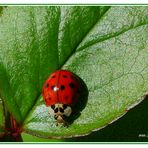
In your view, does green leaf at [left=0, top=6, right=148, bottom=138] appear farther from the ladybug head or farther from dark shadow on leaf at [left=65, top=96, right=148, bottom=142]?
dark shadow on leaf at [left=65, top=96, right=148, bottom=142]

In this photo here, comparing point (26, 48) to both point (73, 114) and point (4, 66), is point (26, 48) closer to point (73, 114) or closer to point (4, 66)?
point (4, 66)

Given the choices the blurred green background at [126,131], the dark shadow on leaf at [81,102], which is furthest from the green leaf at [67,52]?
the blurred green background at [126,131]

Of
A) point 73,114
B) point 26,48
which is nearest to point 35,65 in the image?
point 26,48

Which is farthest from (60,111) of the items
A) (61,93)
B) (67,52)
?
(67,52)

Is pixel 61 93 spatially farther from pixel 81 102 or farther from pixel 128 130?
pixel 128 130

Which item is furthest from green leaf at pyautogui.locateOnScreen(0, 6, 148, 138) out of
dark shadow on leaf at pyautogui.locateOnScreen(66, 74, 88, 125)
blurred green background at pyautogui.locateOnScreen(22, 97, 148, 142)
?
blurred green background at pyautogui.locateOnScreen(22, 97, 148, 142)

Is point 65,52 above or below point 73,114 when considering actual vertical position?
above
